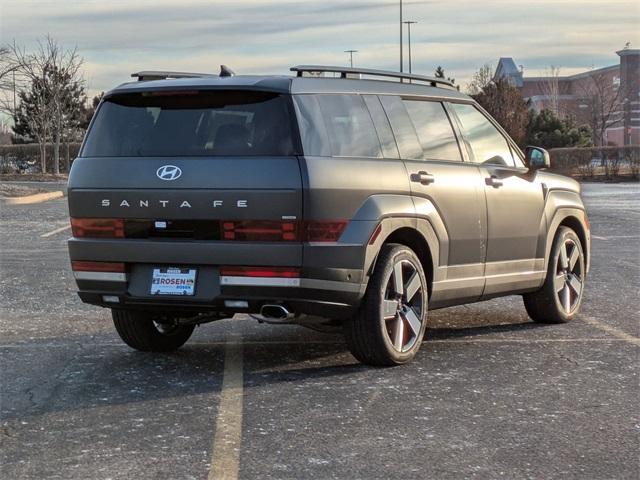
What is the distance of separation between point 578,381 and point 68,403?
3.07 metres

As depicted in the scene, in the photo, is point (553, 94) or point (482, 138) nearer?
point (482, 138)

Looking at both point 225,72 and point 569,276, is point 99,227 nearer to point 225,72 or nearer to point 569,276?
point 225,72

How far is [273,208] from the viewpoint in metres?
6.49

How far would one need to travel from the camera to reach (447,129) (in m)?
8.13

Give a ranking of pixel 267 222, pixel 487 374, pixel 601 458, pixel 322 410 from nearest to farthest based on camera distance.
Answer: pixel 601 458 → pixel 322 410 → pixel 267 222 → pixel 487 374

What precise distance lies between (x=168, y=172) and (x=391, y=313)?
1704mm

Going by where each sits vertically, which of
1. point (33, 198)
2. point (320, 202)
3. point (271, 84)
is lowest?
point (33, 198)

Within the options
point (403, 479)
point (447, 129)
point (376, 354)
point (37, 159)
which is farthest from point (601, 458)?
point (37, 159)

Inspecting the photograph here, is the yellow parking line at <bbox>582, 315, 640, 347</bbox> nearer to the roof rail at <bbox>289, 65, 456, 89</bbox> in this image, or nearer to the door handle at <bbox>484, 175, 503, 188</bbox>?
the door handle at <bbox>484, 175, 503, 188</bbox>

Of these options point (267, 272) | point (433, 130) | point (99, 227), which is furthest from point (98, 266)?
point (433, 130)

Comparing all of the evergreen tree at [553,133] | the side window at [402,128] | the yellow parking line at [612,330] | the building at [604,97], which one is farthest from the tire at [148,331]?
the building at [604,97]

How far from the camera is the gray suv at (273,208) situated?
6.57m

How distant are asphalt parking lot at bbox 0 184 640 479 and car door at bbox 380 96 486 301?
54 centimetres

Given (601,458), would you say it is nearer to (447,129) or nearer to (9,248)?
(447,129)
